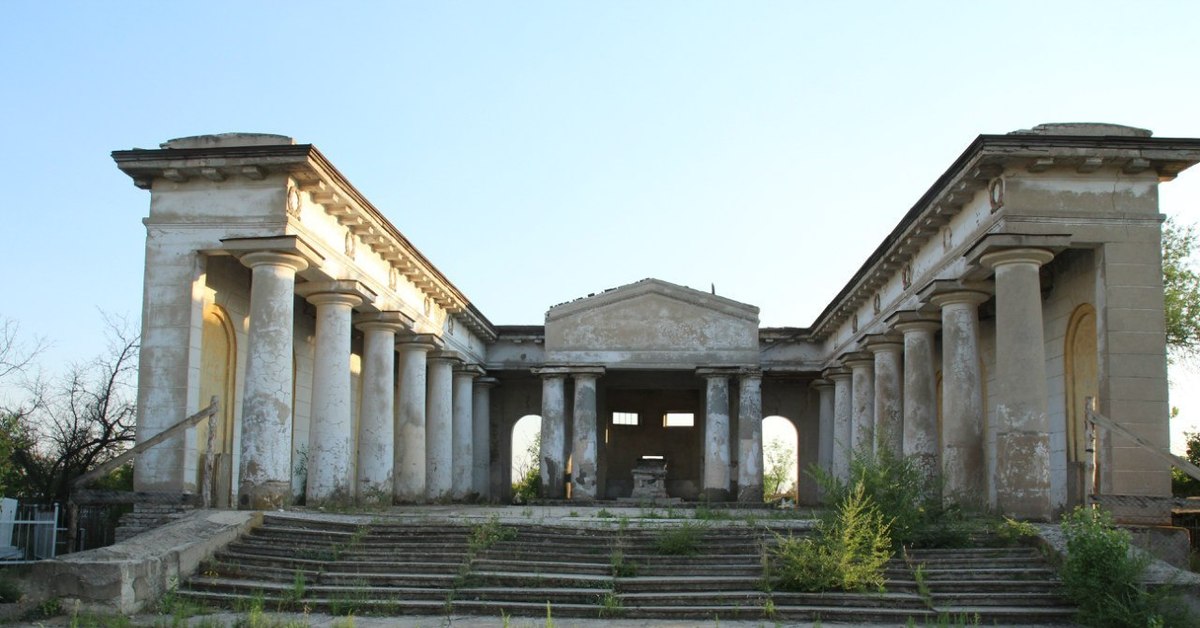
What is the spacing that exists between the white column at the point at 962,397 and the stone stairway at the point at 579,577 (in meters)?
5.09

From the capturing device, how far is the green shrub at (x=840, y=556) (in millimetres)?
13867

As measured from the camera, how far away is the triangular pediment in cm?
3369

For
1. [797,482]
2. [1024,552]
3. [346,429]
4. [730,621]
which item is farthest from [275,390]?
[797,482]

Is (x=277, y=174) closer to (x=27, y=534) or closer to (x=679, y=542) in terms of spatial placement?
(x=27, y=534)

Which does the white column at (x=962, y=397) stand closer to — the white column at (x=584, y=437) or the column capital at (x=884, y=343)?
the column capital at (x=884, y=343)

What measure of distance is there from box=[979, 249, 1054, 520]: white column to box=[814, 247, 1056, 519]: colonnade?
0.05ft

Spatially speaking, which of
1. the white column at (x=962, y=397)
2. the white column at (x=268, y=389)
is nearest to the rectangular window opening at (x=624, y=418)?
the white column at (x=962, y=397)

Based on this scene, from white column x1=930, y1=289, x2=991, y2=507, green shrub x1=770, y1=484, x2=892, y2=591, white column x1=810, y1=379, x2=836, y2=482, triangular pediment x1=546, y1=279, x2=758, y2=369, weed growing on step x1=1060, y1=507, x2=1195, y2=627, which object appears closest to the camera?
weed growing on step x1=1060, y1=507, x2=1195, y2=627

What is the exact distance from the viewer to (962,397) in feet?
68.0

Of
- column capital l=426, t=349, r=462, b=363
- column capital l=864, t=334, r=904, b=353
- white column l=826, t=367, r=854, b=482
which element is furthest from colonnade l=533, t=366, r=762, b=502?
column capital l=864, t=334, r=904, b=353

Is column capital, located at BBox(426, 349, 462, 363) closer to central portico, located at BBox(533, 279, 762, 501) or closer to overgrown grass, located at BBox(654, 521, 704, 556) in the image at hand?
central portico, located at BBox(533, 279, 762, 501)

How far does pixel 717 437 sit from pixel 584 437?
4.03m

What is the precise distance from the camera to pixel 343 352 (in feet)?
73.0

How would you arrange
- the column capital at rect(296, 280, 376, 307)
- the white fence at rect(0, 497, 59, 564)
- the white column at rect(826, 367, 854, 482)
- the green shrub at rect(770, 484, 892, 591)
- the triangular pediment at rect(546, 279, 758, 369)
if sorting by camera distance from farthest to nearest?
the triangular pediment at rect(546, 279, 758, 369), the white column at rect(826, 367, 854, 482), the column capital at rect(296, 280, 376, 307), the white fence at rect(0, 497, 59, 564), the green shrub at rect(770, 484, 892, 591)
